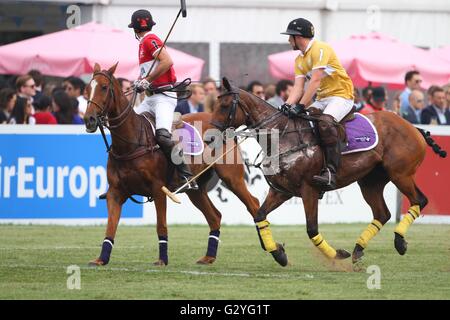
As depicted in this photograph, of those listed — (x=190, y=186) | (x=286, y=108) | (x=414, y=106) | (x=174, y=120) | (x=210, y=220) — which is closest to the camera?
(x=286, y=108)

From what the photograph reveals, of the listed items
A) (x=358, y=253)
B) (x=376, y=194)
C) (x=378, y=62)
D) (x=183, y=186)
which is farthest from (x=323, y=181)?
(x=378, y=62)

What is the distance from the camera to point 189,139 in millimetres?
16078

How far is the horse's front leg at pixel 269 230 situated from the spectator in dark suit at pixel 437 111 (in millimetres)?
9987

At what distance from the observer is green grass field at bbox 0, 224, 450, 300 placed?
41.5 ft

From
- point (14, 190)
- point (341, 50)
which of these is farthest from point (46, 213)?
point (341, 50)

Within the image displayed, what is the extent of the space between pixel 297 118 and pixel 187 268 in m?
2.23

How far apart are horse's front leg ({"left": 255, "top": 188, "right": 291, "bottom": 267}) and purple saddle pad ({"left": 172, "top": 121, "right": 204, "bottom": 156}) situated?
4.65 feet

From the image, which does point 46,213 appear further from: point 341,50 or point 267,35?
point 267,35

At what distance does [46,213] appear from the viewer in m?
21.0

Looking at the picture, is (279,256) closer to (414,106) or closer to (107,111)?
(107,111)

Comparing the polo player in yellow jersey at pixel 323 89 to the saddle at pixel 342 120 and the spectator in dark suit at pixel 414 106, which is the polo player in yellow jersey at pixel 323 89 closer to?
the saddle at pixel 342 120

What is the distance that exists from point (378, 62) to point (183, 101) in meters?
5.99

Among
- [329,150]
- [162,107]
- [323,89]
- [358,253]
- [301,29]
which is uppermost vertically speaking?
[301,29]
